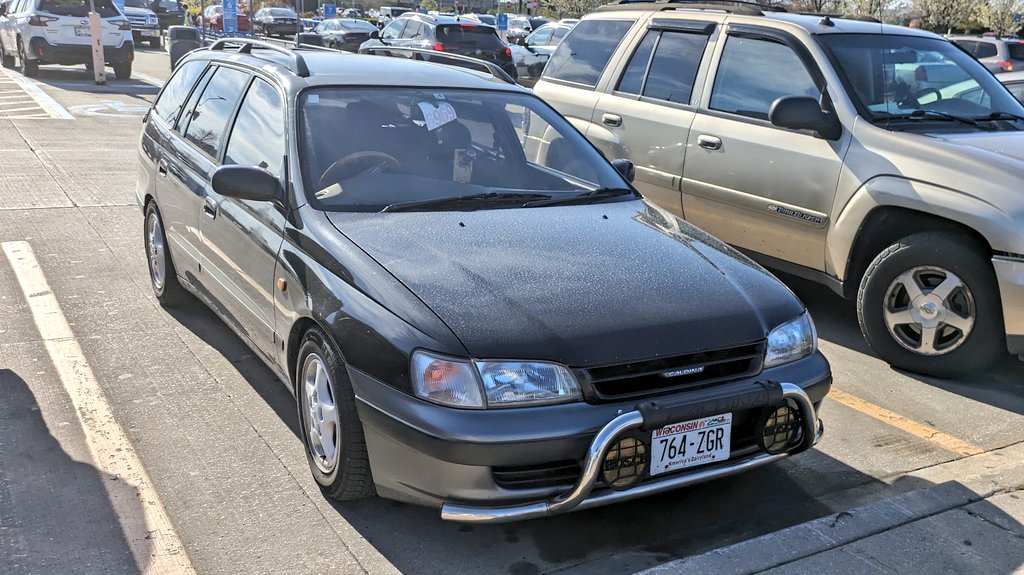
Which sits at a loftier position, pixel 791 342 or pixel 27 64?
pixel 791 342

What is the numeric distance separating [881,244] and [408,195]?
9.11 feet

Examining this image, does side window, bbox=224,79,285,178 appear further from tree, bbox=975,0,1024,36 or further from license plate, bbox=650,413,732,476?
tree, bbox=975,0,1024,36

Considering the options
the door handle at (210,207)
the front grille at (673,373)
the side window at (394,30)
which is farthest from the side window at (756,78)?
the side window at (394,30)

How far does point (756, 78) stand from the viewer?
20.1 ft

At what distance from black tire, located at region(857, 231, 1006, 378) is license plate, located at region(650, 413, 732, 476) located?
2.25 m

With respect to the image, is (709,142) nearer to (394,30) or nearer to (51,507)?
(51,507)

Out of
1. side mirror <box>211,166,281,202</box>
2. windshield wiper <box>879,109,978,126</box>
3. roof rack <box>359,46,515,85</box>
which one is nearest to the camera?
side mirror <box>211,166,281,202</box>

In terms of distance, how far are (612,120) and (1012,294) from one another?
299 cm

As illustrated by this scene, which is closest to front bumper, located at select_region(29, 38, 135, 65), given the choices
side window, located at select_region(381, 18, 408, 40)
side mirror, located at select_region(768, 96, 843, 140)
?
side window, located at select_region(381, 18, 408, 40)

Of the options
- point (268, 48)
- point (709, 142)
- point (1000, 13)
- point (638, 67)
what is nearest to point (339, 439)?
point (268, 48)

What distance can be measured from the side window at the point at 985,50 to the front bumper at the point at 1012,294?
16.9m

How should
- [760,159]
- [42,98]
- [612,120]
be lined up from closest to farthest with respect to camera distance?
1. [760,159]
2. [612,120]
3. [42,98]

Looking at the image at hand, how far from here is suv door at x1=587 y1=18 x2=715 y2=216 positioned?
21.1 ft

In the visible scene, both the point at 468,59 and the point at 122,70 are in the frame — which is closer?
the point at 468,59
